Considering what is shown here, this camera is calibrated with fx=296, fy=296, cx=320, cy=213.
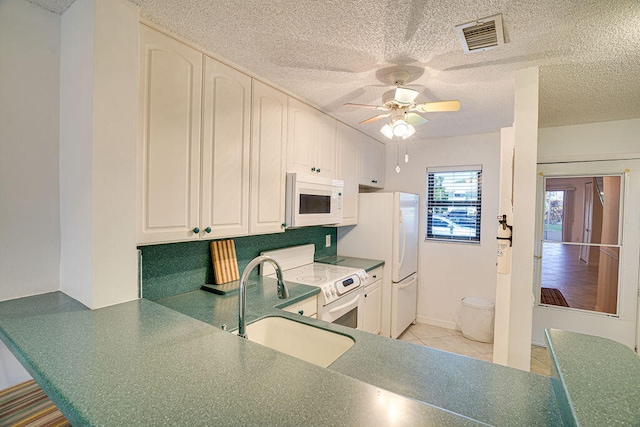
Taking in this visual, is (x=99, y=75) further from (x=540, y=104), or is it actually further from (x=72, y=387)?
(x=540, y=104)

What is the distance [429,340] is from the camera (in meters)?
3.36

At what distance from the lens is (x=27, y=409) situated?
118 cm

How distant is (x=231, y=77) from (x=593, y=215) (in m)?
3.62

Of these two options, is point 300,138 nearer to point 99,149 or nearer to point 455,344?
point 99,149

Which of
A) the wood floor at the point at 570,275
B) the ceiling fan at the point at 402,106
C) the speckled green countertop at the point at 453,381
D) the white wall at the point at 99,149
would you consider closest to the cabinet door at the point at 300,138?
the ceiling fan at the point at 402,106

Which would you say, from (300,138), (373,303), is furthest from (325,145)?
(373,303)

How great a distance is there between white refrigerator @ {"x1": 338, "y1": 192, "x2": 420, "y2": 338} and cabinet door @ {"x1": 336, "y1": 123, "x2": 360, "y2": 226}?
0.54 ft

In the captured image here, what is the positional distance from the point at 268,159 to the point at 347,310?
137 cm

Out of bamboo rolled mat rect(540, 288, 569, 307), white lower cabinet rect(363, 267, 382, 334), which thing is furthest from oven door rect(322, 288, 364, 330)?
bamboo rolled mat rect(540, 288, 569, 307)

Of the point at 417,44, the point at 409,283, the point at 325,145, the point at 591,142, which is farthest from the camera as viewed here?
the point at 409,283

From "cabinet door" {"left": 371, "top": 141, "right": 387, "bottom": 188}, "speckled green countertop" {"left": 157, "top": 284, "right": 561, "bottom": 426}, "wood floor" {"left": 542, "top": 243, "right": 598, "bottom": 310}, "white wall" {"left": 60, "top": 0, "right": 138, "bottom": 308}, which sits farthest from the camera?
"cabinet door" {"left": 371, "top": 141, "right": 387, "bottom": 188}

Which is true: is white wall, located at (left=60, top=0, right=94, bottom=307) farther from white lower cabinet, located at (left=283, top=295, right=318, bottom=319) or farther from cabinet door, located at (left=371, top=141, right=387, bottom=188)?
cabinet door, located at (left=371, top=141, right=387, bottom=188)

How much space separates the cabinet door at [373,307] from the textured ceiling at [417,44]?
5.88 ft

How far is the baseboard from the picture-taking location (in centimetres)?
364
